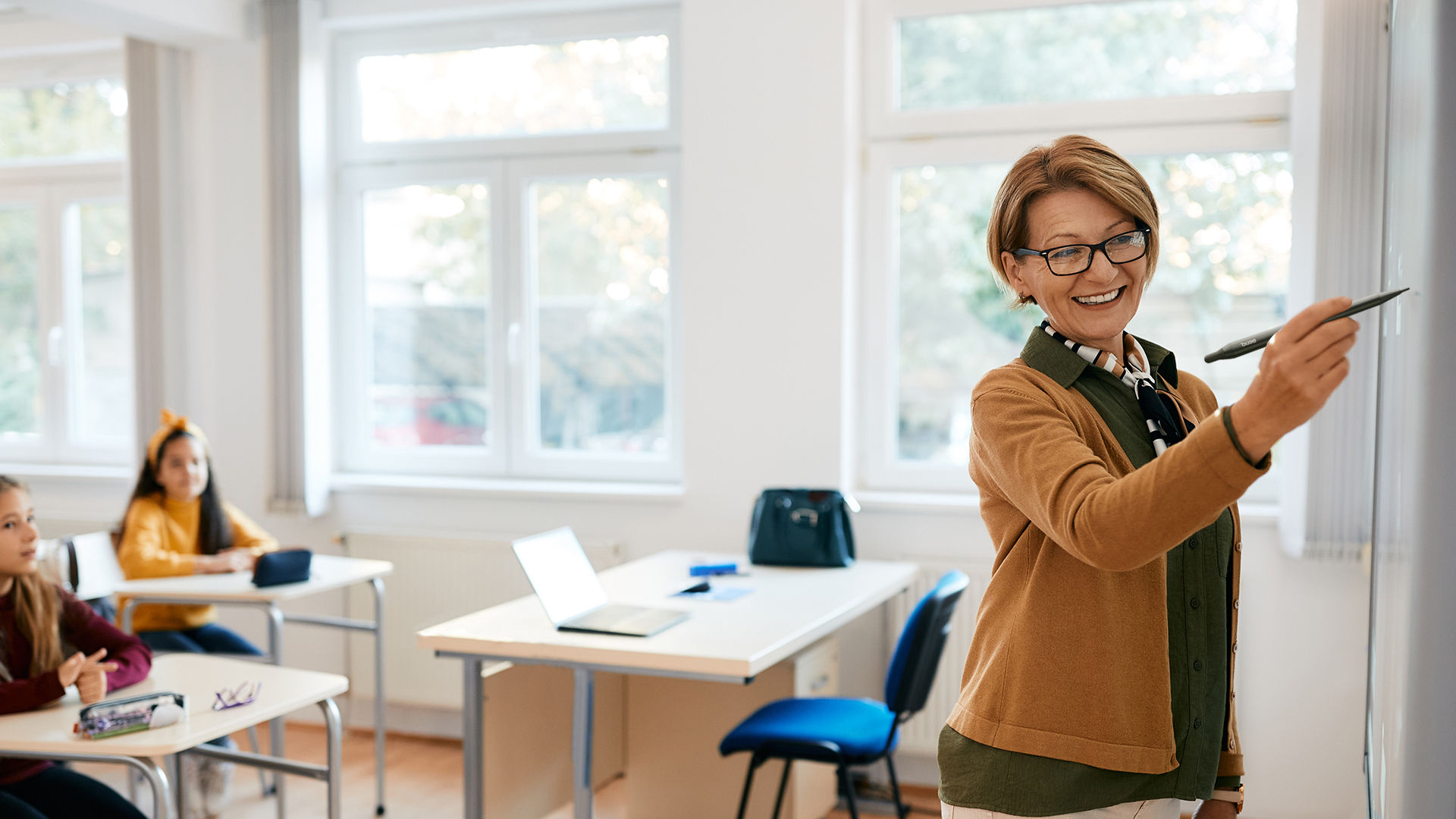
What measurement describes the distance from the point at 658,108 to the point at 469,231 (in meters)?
0.85

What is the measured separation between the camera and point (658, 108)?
Result: 3963mm

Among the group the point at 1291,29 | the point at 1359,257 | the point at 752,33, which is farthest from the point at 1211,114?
the point at 752,33

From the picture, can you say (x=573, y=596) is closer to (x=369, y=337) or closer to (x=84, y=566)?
(x=84, y=566)

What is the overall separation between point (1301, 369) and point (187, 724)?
78.9 inches

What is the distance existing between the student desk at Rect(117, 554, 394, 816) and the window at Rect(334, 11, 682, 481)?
0.86 m

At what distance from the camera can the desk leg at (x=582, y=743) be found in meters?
2.21

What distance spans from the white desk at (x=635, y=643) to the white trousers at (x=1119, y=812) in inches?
43.1

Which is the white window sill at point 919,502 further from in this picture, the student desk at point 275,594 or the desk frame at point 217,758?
the desk frame at point 217,758

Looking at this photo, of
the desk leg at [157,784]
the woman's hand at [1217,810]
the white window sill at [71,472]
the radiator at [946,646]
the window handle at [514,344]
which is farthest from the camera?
the white window sill at [71,472]

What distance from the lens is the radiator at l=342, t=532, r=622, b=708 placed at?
13.0 feet

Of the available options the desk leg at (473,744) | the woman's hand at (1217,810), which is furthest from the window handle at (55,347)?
the woman's hand at (1217,810)

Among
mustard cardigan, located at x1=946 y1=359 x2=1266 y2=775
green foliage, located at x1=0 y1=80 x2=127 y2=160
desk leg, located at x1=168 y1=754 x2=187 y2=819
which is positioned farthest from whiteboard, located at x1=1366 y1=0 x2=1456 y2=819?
green foliage, located at x1=0 y1=80 x2=127 y2=160

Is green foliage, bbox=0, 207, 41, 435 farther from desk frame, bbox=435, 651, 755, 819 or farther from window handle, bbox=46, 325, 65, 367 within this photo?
desk frame, bbox=435, 651, 755, 819

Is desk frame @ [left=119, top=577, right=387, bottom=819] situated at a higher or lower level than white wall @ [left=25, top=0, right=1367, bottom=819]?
lower
